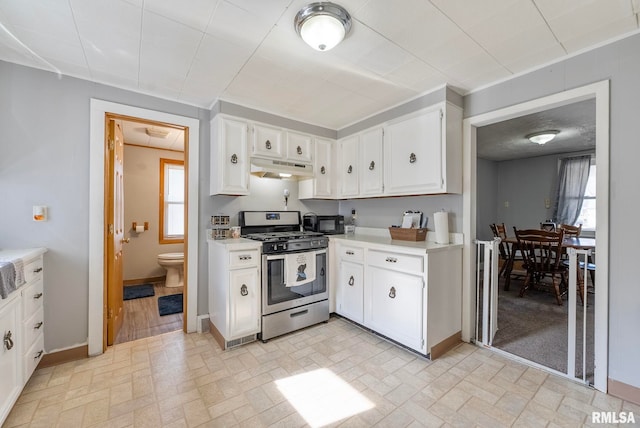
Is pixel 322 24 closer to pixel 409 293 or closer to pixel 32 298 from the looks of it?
pixel 409 293

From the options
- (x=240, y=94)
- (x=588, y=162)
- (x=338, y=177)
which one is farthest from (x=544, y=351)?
(x=588, y=162)

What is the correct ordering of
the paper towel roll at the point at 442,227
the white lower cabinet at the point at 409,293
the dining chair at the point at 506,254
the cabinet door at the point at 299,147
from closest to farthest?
the white lower cabinet at the point at 409,293 → the paper towel roll at the point at 442,227 → the cabinet door at the point at 299,147 → the dining chair at the point at 506,254

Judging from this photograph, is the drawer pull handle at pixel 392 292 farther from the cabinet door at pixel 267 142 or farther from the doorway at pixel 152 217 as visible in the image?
the doorway at pixel 152 217

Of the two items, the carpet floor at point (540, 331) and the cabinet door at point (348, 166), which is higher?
the cabinet door at point (348, 166)

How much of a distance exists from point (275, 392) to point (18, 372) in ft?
5.18

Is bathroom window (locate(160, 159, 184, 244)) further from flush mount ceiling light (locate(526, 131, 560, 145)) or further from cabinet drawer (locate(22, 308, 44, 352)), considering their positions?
flush mount ceiling light (locate(526, 131, 560, 145))

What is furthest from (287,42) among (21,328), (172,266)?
(172,266)

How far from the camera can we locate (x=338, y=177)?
3559mm

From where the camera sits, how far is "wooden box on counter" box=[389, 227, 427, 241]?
2.71m

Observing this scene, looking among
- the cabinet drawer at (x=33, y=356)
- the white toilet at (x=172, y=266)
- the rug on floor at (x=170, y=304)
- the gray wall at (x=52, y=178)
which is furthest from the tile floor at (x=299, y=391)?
the white toilet at (x=172, y=266)

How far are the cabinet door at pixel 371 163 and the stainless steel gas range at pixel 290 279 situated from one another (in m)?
0.79

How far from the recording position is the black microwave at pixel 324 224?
11.1 feet

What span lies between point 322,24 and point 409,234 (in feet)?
6.51

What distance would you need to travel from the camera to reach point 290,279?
2.68m
